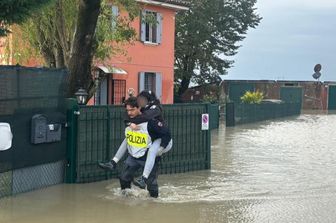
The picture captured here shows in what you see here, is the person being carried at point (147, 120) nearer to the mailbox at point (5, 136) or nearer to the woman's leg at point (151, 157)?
the woman's leg at point (151, 157)

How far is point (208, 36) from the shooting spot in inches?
1438

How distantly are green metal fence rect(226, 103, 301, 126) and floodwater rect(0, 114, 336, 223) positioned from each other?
39.1ft

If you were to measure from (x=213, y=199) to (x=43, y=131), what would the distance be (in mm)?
2814

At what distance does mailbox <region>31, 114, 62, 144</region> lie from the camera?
858cm

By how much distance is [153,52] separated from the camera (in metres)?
26.5

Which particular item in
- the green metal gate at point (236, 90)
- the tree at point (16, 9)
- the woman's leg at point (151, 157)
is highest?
the tree at point (16, 9)

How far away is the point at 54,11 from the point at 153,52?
44.4ft

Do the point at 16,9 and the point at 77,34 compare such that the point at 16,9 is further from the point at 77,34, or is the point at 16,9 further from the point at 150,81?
the point at 150,81

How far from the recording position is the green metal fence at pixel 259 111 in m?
25.6

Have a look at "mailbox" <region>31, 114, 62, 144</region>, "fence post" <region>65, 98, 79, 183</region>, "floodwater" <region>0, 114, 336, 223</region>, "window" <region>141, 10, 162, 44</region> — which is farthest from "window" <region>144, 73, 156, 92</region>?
"mailbox" <region>31, 114, 62, 144</region>

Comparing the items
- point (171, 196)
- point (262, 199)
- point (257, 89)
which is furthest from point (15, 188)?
point (257, 89)

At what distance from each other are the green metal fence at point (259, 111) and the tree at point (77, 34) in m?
10.9

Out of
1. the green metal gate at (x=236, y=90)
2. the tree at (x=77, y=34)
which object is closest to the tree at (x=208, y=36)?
the green metal gate at (x=236, y=90)

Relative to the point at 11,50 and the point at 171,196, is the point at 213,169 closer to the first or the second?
the point at 171,196
